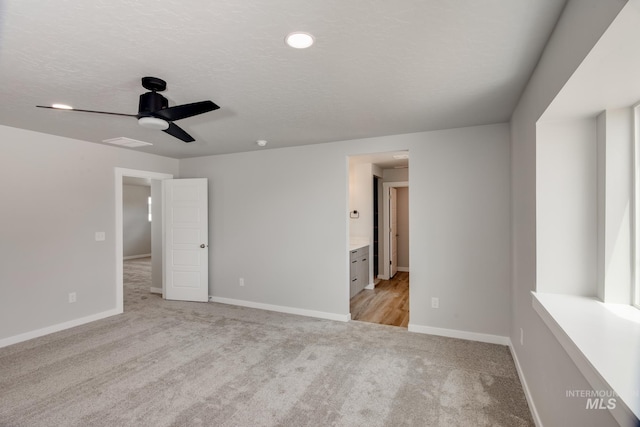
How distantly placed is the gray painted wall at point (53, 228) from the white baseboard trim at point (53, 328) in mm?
37

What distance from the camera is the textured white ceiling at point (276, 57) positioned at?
1.49m

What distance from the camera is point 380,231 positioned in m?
6.58

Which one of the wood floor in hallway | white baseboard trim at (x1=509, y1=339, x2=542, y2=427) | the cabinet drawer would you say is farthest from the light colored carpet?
the cabinet drawer

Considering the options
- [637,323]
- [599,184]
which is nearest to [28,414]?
[637,323]

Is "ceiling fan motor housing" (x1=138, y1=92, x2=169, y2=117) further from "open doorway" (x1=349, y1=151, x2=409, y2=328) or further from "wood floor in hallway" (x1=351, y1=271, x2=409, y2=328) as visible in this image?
"wood floor in hallway" (x1=351, y1=271, x2=409, y2=328)

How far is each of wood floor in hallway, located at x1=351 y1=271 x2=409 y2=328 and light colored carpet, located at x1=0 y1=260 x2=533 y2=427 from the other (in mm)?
321

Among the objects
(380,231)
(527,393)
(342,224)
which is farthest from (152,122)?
(380,231)

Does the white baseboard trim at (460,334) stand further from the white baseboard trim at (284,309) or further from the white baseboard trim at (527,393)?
the white baseboard trim at (284,309)

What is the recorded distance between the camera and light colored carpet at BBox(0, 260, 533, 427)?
86.4 inches

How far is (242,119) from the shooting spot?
10.5ft

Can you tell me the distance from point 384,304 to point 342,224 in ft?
5.26

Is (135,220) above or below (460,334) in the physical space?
above

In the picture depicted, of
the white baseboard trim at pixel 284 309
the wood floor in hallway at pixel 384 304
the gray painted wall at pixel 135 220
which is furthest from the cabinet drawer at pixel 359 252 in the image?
the gray painted wall at pixel 135 220

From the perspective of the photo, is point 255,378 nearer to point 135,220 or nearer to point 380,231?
point 380,231
